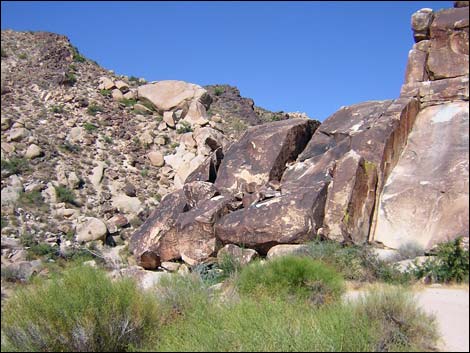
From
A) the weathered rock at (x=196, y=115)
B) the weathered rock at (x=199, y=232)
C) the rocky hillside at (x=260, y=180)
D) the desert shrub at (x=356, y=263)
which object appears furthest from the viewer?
the weathered rock at (x=196, y=115)

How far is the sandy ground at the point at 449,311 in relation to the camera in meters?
6.50

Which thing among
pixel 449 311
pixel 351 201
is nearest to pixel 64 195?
pixel 351 201

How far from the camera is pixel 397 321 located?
677 cm

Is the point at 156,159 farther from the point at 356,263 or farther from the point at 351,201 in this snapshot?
the point at 356,263

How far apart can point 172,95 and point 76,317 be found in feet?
66.0

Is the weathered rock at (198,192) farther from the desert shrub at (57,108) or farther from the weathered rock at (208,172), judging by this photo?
the desert shrub at (57,108)

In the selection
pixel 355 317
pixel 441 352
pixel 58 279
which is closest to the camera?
pixel 441 352

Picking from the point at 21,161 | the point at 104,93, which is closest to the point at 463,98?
the point at 21,161

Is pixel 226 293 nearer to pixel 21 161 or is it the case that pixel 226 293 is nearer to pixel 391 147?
pixel 391 147

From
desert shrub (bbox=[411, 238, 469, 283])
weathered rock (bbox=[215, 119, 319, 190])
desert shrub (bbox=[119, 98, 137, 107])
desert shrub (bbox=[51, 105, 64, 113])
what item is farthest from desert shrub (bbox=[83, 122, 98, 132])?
desert shrub (bbox=[411, 238, 469, 283])

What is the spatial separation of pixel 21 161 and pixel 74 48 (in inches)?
548

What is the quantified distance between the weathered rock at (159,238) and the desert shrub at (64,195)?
3816 millimetres

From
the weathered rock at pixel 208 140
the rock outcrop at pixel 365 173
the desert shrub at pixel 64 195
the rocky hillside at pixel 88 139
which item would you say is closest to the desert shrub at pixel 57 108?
the rocky hillside at pixel 88 139

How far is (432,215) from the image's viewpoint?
1047cm
